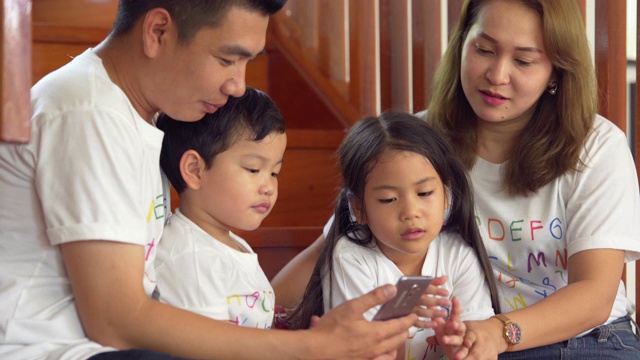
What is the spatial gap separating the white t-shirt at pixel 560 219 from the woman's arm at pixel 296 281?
383mm

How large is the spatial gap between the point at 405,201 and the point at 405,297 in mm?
351

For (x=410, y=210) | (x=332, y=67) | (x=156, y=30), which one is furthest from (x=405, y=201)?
(x=332, y=67)

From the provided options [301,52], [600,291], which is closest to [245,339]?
[600,291]

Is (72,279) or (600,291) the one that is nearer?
(72,279)

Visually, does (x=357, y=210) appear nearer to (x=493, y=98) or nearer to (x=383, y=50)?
(x=493, y=98)

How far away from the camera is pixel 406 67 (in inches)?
91.4

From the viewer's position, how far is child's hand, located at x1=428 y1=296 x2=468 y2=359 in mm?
1390

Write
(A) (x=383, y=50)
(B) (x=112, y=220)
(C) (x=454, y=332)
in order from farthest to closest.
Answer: (A) (x=383, y=50), (C) (x=454, y=332), (B) (x=112, y=220)

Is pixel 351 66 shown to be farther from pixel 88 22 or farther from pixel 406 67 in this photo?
pixel 88 22

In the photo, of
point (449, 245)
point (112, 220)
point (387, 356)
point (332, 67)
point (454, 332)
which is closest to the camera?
point (112, 220)

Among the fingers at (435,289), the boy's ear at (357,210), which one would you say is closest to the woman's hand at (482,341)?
the fingers at (435,289)

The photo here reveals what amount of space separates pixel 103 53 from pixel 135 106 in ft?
A: 0.32

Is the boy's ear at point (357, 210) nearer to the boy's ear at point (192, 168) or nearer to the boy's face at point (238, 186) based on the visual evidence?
the boy's face at point (238, 186)

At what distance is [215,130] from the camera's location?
58.7 inches
